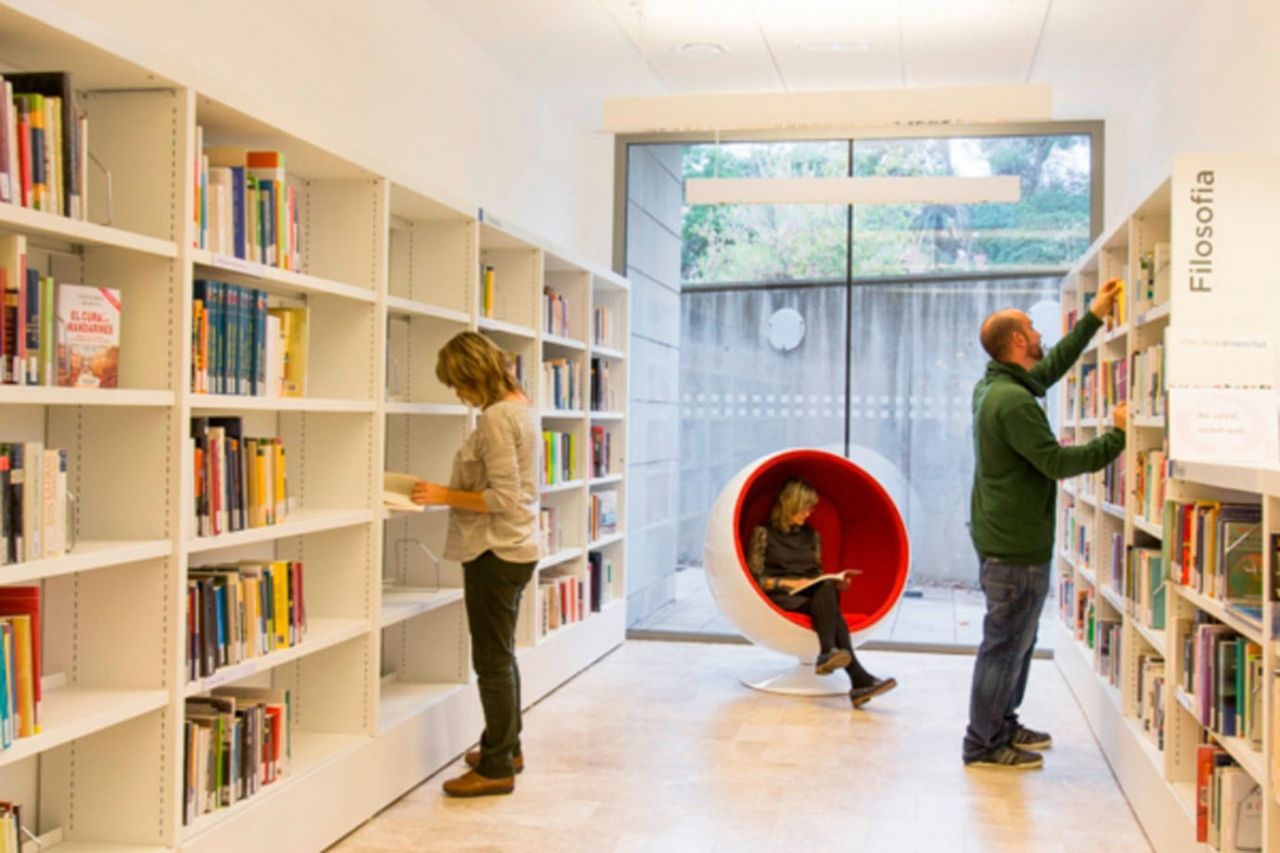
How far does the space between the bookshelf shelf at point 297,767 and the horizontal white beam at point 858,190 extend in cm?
336

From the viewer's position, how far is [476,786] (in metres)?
4.52

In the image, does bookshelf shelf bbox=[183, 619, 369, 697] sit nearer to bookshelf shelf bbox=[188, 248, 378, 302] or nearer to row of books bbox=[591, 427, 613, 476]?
bookshelf shelf bbox=[188, 248, 378, 302]

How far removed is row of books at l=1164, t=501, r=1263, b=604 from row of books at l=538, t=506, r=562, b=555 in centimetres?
342

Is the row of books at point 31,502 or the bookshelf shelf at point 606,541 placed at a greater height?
the row of books at point 31,502

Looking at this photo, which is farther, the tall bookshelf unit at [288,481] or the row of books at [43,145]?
the tall bookshelf unit at [288,481]

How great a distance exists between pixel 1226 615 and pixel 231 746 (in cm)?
247

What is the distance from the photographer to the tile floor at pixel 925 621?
7832 millimetres

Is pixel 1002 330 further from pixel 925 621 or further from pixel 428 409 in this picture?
pixel 925 621

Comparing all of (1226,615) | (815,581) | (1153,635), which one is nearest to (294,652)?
(1226,615)

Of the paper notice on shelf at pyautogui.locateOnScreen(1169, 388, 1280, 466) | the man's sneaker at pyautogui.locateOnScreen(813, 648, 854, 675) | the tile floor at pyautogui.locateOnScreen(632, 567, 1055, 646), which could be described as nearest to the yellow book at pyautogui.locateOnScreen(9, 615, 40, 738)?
the paper notice on shelf at pyautogui.locateOnScreen(1169, 388, 1280, 466)

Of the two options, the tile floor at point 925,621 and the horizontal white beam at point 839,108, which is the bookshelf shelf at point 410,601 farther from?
the tile floor at point 925,621

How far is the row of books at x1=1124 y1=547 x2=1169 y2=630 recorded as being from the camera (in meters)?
4.29

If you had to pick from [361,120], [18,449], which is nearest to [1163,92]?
[361,120]

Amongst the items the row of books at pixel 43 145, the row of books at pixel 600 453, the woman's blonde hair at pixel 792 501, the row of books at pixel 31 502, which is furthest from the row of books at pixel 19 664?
the row of books at pixel 600 453
